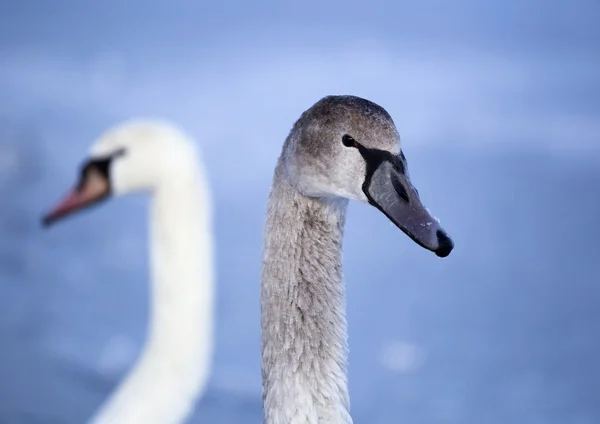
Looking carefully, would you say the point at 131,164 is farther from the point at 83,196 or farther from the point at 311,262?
the point at 311,262

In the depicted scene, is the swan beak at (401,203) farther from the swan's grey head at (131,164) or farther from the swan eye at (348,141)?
the swan's grey head at (131,164)

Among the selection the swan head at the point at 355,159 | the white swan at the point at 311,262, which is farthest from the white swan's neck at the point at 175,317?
the swan head at the point at 355,159

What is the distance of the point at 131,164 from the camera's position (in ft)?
9.55

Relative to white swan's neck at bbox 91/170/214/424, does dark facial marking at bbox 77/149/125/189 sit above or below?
above

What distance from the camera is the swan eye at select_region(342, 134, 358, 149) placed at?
1.37 metres

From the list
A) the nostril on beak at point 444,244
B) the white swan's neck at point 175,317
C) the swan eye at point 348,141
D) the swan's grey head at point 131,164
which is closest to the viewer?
the nostril on beak at point 444,244

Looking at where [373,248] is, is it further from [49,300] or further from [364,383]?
[49,300]

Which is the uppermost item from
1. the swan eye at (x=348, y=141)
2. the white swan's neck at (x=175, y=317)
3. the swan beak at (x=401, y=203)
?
the swan eye at (x=348, y=141)

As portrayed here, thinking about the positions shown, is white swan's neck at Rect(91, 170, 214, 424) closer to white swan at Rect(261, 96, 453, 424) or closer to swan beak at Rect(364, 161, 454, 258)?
white swan at Rect(261, 96, 453, 424)

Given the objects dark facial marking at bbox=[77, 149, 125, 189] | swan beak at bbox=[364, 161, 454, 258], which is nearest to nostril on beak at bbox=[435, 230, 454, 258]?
swan beak at bbox=[364, 161, 454, 258]

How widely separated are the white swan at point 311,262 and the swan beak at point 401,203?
0.02 metres

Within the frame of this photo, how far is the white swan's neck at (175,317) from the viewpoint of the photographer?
2.58 meters

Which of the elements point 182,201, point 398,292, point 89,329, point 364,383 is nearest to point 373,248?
point 398,292

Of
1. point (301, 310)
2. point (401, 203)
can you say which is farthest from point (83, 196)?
point (401, 203)
